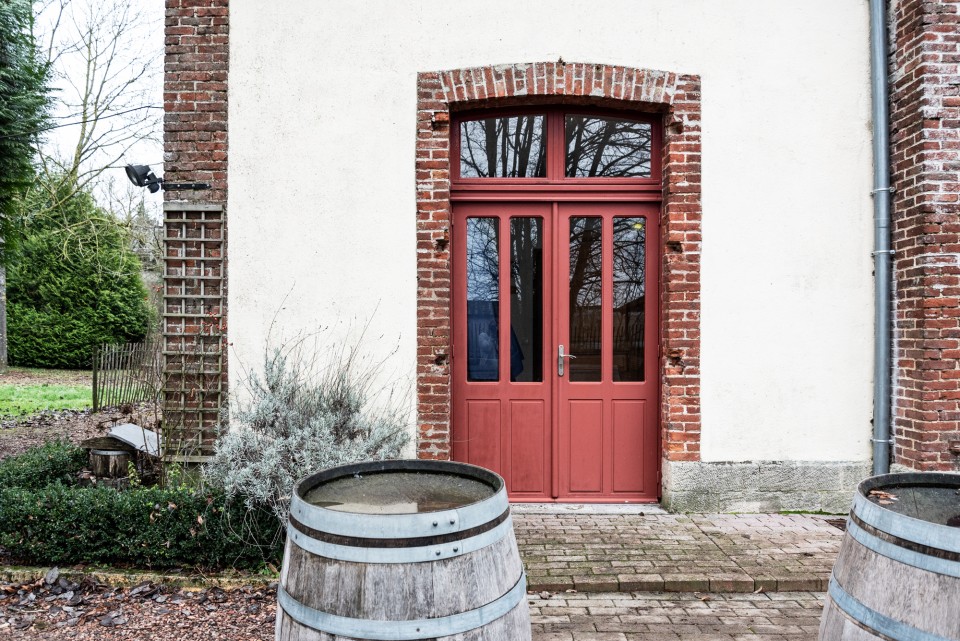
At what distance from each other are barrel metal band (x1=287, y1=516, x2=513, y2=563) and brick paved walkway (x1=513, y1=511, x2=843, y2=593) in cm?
203

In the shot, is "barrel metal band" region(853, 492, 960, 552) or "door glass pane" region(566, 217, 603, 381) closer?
"barrel metal band" region(853, 492, 960, 552)

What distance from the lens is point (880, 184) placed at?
493cm

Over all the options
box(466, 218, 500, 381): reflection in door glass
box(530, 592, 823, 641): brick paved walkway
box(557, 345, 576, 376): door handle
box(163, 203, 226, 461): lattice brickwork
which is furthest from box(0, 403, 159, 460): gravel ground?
box(530, 592, 823, 641): brick paved walkway

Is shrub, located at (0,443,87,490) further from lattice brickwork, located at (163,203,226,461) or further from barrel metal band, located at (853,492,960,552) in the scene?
barrel metal band, located at (853,492,960,552)

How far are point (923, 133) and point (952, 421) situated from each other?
2067mm

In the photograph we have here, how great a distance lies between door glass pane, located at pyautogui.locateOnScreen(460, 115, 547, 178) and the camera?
5.27 m

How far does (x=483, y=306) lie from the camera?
5.30 meters

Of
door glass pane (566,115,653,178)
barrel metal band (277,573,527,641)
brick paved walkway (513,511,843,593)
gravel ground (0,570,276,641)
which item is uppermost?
door glass pane (566,115,653,178)

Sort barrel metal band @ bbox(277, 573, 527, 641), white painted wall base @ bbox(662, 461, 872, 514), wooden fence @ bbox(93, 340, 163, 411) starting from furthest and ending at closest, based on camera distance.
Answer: wooden fence @ bbox(93, 340, 163, 411) → white painted wall base @ bbox(662, 461, 872, 514) → barrel metal band @ bbox(277, 573, 527, 641)

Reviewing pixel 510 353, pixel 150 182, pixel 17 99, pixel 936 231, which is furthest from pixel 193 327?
pixel 936 231

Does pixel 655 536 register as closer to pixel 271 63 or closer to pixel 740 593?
pixel 740 593

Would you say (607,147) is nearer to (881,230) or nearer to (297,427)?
(881,230)

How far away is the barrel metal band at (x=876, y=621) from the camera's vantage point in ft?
5.67

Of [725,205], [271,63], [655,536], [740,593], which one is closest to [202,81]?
[271,63]
